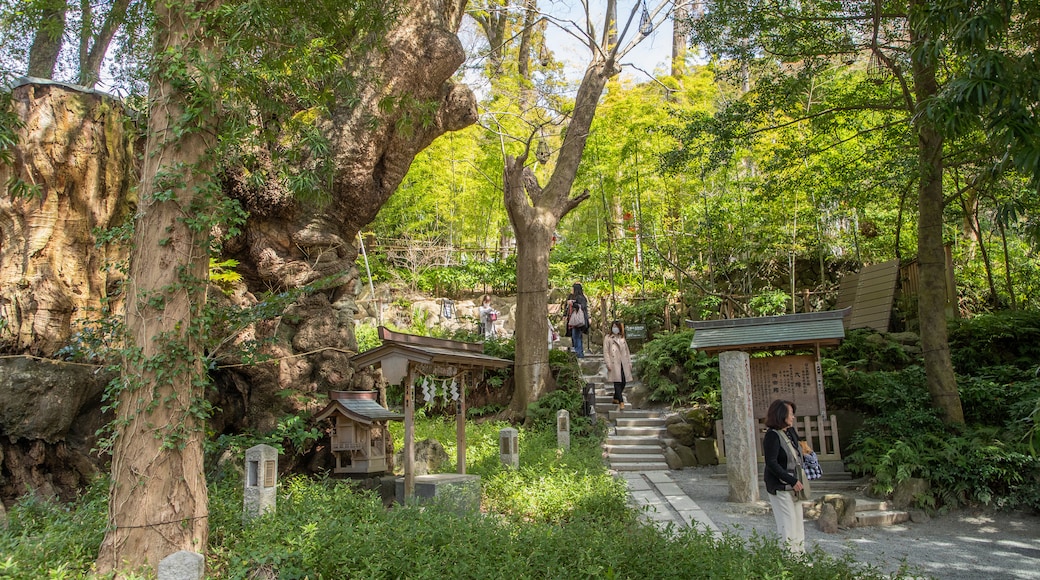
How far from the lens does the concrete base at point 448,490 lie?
24.9ft

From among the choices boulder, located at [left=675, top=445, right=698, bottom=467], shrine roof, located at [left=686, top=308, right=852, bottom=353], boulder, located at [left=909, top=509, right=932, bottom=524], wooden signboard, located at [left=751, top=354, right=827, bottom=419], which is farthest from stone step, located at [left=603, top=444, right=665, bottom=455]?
boulder, located at [left=909, top=509, right=932, bottom=524]

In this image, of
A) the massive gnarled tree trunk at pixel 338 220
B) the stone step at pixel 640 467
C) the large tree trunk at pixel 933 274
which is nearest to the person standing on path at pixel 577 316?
the stone step at pixel 640 467

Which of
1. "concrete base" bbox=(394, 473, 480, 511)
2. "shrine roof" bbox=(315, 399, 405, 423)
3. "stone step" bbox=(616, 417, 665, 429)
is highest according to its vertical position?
"shrine roof" bbox=(315, 399, 405, 423)

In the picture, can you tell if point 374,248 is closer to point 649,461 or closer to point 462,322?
point 462,322

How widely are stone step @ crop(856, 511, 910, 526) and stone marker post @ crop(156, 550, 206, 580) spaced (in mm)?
7364

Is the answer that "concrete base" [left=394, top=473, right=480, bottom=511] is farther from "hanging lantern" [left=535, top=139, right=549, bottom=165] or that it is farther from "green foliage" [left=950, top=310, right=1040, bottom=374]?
"green foliage" [left=950, top=310, right=1040, bottom=374]

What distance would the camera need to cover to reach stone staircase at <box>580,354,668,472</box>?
1151 cm

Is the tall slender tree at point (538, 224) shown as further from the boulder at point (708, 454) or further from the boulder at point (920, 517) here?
the boulder at point (920, 517)

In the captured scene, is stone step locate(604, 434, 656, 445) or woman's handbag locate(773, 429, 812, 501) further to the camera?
stone step locate(604, 434, 656, 445)

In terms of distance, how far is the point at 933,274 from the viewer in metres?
10.2

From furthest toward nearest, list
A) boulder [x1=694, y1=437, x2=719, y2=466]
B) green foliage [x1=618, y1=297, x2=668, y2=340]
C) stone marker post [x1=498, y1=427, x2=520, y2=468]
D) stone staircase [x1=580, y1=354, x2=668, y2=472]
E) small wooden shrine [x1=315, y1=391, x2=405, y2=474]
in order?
1. green foliage [x1=618, y1=297, x2=668, y2=340]
2. boulder [x1=694, y1=437, x2=719, y2=466]
3. stone staircase [x1=580, y1=354, x2=668, y2=472]
4. stone marker post [x1=498, y1=427, x2=520, y2=468]
5. small wooden shrine [x1=315, y1=391, x2=405, y2=474]

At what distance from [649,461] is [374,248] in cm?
1316

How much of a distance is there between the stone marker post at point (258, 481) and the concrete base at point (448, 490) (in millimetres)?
1642

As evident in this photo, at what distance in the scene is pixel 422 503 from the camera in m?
7.39
